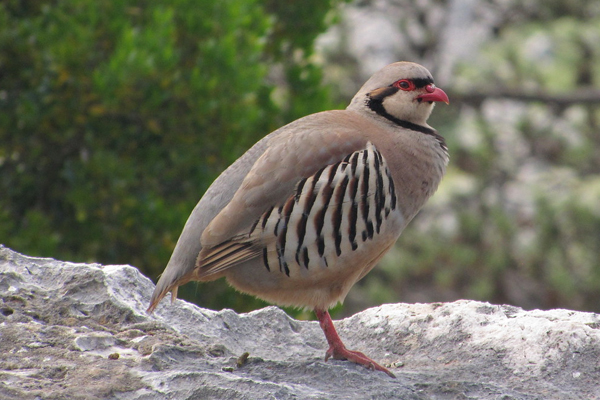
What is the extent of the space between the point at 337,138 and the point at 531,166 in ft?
28.2

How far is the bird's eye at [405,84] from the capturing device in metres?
4.57

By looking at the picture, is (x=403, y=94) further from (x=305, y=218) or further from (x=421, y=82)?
(x=305, y=218)

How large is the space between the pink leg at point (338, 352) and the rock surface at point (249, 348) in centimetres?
6

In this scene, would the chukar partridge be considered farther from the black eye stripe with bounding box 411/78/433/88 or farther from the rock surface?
the black eye stripe with bounding box 411/78/433/88

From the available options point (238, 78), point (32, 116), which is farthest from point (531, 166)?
point (32, 116)

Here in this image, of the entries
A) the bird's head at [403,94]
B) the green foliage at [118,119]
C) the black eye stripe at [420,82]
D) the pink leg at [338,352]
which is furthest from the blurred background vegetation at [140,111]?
the pink leg at [338,352]

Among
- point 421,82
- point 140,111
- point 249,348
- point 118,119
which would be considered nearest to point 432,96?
point 421,82

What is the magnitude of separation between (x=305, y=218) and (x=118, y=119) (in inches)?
89.6

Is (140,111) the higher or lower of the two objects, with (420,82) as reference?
higher

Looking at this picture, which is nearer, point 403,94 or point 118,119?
point 403,94

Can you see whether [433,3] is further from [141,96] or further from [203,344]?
[203,344]

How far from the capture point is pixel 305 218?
390 cm

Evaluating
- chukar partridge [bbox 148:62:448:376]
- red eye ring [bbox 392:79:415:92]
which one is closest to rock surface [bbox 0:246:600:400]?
chukar partridge [bbox 148:62:448:376]

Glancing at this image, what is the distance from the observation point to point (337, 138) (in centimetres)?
405
